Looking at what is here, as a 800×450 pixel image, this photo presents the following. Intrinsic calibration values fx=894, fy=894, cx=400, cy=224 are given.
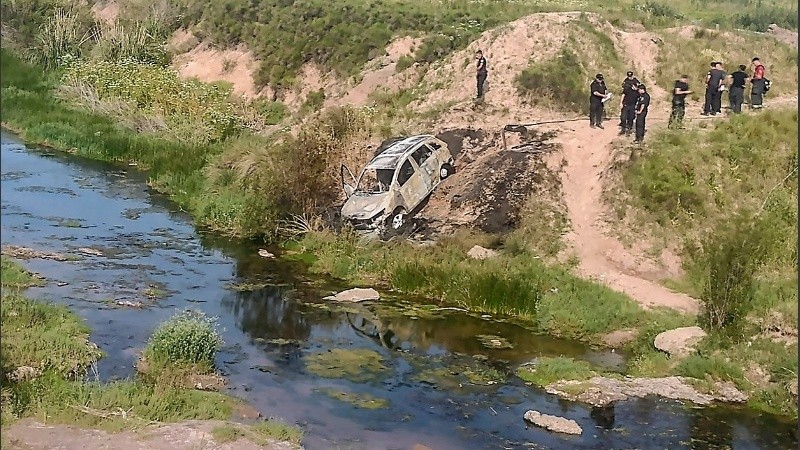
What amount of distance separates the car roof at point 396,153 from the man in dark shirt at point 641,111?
5.85 metres

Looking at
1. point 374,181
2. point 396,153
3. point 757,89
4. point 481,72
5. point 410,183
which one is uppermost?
point 481,72

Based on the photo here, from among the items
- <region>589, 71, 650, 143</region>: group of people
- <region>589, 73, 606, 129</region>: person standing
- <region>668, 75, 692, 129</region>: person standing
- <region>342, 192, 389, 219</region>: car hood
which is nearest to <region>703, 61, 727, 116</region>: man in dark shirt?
<region>668, 75, 692, 129</region>: person standing

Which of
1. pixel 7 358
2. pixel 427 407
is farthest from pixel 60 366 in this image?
pixel 427 407

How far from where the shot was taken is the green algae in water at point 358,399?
14.5 metres

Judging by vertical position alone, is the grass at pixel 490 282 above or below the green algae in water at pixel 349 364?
above

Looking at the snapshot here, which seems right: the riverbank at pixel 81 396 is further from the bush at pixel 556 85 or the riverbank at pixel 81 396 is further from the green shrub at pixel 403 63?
the green shrub at pixel 403 63

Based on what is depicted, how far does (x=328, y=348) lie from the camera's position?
1730cm

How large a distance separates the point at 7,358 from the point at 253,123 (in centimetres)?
2421

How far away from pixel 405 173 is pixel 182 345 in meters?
10.1

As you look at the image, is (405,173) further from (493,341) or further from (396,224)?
(493,341)

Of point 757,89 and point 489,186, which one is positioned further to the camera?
point 757,89

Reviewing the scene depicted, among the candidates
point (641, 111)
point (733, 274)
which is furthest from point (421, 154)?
point (733, 274)

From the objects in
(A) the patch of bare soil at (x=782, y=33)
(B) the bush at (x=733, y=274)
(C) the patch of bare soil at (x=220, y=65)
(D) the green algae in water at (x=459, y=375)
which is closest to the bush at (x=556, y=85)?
(A) the patch of bare soil at (x=782, y=33)

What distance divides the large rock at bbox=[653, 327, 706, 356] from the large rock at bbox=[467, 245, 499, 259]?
5483 mm
